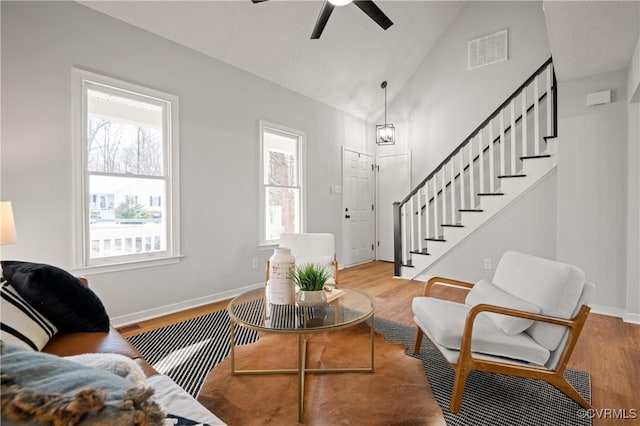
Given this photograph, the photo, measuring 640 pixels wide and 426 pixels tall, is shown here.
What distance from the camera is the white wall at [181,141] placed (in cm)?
241

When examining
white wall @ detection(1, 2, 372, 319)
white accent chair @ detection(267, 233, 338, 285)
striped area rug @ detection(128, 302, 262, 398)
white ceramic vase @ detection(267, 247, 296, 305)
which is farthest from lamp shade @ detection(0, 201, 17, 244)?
white accent chair @ detection(267, 233, 338, 285)

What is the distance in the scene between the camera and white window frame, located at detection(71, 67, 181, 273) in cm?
265

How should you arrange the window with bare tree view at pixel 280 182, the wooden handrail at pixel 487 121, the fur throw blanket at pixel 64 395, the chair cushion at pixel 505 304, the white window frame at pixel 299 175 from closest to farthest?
the fur throw blanket at pixel 64 395 < the chair cushion at pixel 505 304 < the wooden handrail at pixel 487 121 < the white window frame at pixel 299 175 < the window with bare tree view at pixel 280 182

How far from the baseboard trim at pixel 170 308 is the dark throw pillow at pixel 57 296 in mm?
1488

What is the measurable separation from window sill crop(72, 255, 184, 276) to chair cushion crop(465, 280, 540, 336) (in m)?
2.83

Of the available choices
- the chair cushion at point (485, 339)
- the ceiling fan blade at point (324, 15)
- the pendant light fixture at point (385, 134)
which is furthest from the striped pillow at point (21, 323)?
the pendant light fixture at point (385, 134)

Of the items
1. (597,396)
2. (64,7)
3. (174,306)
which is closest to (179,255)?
(174,306)

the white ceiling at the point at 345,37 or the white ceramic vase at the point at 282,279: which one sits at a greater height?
the white ceiling at the point at 345,37

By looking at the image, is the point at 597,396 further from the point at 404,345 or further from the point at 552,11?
the point at 552,11

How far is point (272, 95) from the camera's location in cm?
428

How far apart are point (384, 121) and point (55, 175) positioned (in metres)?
5.15

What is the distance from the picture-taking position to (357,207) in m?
5.87

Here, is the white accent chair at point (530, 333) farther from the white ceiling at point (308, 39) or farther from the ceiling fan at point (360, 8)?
the white ceiling at point (308, 39)

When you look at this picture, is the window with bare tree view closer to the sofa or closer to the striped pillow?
the sofa
